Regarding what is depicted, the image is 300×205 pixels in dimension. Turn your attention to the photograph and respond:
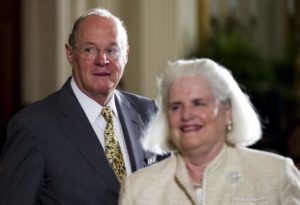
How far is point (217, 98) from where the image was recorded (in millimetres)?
2818

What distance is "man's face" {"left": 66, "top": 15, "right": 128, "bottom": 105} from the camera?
3186 millimetres

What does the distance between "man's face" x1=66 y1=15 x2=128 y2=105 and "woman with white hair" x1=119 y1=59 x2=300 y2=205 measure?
36cm

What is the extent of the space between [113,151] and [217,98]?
0.59 meters

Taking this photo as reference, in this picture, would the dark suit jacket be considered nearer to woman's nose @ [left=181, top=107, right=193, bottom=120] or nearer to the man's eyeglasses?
the man's eyeglasses

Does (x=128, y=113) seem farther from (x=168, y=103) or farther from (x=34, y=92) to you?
(x=34, y=92)

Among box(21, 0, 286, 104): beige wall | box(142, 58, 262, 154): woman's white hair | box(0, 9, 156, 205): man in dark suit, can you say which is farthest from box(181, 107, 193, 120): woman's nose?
box(21, 0, 286, 104): beige wall

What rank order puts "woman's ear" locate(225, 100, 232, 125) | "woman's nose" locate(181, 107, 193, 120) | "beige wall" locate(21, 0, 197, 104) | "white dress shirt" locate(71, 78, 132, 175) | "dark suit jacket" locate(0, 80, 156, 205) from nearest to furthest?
"woman's nose" locate(181, 107, 193, 120) < "woman's ear" locate(225, 100, 232, 125) < "dark suit jacket" locate(0, 80, 156, 205) < "white dress shirt" locate(71, 78, 132, 175) < "beige wall" locate(21, 0, 197, 104)

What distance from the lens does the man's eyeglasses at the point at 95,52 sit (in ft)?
10.5

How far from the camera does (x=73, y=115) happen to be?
10.4 feet

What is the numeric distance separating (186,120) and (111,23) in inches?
27.4

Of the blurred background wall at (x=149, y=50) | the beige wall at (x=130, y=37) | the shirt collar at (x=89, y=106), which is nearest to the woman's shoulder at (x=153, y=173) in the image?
the shirt collar at (x=89, y=106)

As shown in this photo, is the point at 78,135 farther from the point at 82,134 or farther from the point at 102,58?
the point at 102,58

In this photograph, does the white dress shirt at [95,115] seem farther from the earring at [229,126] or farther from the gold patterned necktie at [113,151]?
the earring at [229,126]

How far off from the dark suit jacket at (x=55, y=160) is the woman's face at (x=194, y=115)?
423mm
